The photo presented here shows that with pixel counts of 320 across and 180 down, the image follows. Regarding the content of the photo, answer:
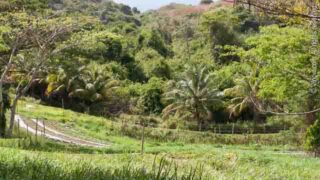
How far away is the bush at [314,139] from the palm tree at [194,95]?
17.1 metres

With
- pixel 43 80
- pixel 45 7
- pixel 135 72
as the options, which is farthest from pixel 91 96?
pixel 45 7

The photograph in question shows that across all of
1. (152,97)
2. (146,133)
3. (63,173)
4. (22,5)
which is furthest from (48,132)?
(63,173)

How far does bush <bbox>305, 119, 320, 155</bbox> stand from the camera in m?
23.4

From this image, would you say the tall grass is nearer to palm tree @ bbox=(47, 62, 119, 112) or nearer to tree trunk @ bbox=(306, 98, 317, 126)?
tree trunk @ bbox=(306, 98, 317, 126)

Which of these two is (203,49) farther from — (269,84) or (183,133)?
(269,84)

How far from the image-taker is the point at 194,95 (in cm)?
4097

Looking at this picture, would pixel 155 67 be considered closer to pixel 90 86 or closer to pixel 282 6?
pixel 90 86

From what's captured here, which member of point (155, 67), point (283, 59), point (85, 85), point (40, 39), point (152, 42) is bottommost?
point (85, 85)

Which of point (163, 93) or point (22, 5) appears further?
point (163, 93)

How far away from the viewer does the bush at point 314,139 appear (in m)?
23.4

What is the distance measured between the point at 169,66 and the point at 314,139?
31893 millimetres

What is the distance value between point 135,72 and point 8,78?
27.7m

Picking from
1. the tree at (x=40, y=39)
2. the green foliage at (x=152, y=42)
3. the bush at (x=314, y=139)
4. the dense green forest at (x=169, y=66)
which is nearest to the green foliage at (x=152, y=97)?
the dense green forest at (x=169, y=66)

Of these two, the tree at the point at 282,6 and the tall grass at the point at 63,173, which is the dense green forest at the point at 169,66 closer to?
the tree at the point at 282,6
